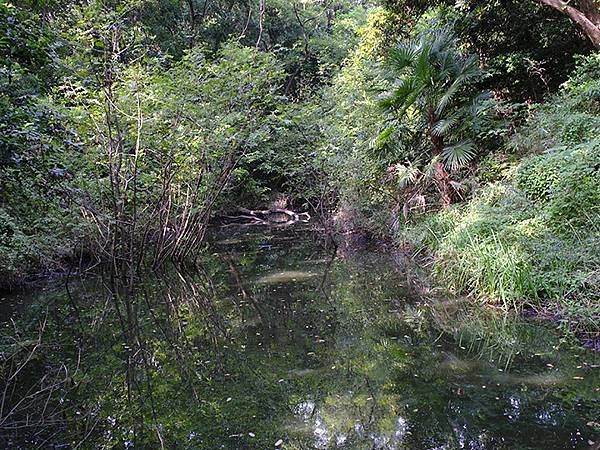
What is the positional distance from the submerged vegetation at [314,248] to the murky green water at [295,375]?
0.03 m

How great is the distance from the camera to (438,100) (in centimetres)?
976

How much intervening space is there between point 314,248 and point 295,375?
331 inches

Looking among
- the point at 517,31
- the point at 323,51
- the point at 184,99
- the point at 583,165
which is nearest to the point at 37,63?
the point at 184,99

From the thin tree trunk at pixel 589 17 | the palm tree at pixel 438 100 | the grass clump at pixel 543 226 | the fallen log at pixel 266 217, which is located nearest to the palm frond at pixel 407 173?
the palm tree at pixel 438 100

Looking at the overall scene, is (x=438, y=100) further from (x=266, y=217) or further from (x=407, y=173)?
(x=266, y=217)

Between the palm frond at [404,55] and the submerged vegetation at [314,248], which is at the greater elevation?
the palm frond at [404,55]

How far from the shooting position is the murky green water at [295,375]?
3502mm

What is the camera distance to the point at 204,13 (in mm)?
21719

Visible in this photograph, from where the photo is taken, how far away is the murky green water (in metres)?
3.50

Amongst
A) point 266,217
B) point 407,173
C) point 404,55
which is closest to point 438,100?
point 404,55

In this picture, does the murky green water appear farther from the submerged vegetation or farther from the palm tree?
the palm tree

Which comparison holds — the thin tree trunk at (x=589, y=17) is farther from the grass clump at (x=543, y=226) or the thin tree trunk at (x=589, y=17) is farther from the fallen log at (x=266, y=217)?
the fallen log at (x=266, y=217)

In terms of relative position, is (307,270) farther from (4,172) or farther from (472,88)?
(4,172)

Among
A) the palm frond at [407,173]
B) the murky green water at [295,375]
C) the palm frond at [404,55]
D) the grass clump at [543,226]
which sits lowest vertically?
the murky green water at [295,375]
